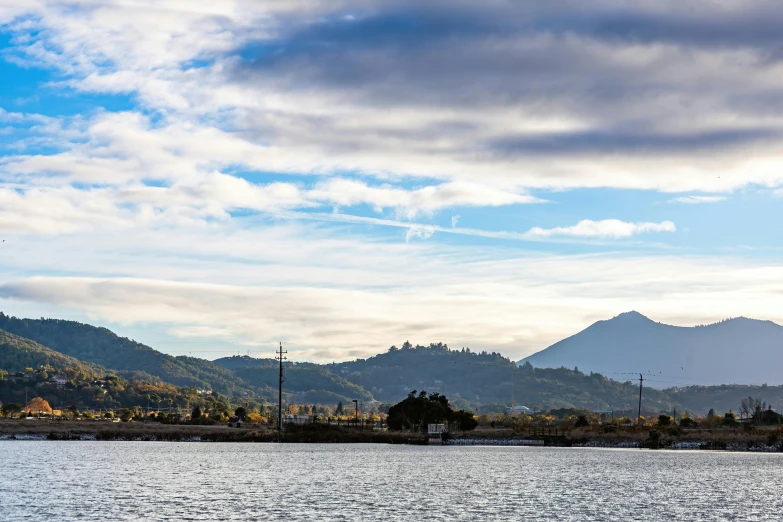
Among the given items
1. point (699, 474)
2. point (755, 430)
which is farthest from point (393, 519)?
point (755, 430)

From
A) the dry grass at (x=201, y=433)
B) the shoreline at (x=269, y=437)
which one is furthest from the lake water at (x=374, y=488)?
the dry grass at (x=201, y=433)

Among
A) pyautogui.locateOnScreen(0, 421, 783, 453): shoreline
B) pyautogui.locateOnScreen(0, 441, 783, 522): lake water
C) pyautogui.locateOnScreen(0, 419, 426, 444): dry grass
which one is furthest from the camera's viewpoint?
pyautogui.locateOnScreen(0, 419, 426, 444): dry grass

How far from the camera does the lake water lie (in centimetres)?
6838

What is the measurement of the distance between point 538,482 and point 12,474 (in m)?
52.4

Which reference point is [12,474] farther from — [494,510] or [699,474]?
[699,474]

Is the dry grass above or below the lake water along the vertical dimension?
above

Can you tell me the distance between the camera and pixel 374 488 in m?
87.5

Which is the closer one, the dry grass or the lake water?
the lake water

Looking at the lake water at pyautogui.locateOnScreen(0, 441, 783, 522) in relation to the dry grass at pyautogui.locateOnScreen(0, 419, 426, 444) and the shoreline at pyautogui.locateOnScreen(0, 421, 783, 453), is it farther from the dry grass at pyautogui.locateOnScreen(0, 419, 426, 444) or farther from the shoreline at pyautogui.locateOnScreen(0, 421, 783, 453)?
the dry grass at pyautogui.locateOnScreen(0, 419, 426, 444)

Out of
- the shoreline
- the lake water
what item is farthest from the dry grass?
the lake water

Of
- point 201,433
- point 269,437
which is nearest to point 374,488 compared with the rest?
point 269,437

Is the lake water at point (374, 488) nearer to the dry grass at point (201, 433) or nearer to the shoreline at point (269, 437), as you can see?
the shoreline at point (269, 437)

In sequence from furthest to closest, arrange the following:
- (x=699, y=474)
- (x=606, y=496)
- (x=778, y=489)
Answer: (x=699, y=474) < (x=778, y=489) < (x=606, y=496)

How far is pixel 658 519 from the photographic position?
6738cm
